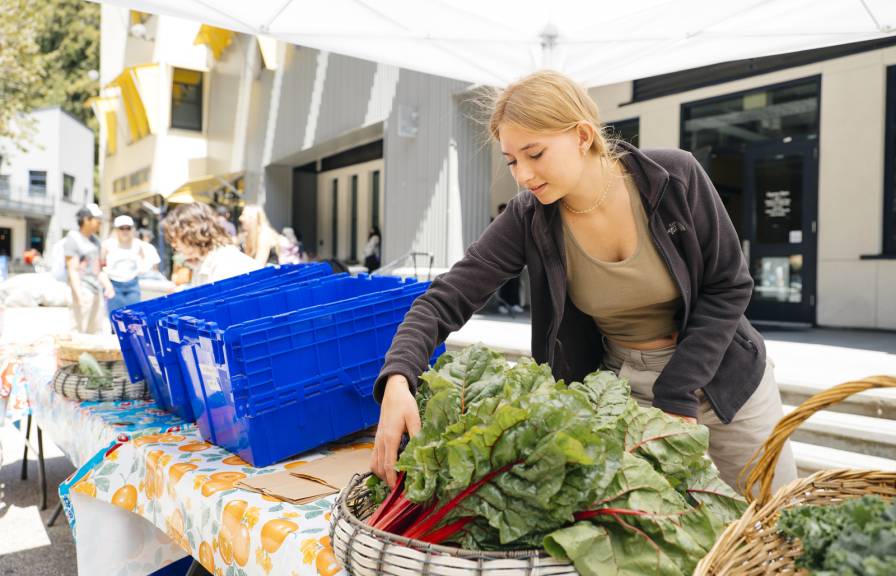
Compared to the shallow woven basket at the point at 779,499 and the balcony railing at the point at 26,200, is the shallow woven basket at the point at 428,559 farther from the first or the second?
the balcony railing at the point at 26,200

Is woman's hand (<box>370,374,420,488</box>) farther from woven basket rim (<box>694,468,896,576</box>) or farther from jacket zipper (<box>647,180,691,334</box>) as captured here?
jacket zipper (<box>647,180,691,334</box>)

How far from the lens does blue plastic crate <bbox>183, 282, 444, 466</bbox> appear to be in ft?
5.58

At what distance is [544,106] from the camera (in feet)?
4.70

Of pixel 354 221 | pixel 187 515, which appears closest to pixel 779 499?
pixel 187 515

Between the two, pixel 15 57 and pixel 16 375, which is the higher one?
pixel 15 57

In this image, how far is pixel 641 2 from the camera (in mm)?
4082

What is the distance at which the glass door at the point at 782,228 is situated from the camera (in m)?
8.22

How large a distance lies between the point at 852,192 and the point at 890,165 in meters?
0.47

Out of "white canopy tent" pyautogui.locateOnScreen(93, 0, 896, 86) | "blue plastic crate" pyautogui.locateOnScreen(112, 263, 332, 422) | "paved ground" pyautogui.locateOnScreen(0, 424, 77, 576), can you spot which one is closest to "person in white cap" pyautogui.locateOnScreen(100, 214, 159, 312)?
"paved ground" pyautogui.locateOnScreen(0, 424, 77, 576)

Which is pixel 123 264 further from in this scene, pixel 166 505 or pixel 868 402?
pixel 868 402

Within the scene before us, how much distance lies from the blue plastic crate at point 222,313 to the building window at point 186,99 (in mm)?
21331

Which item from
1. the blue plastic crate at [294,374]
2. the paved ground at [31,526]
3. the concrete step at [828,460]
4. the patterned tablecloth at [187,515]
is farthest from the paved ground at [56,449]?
the blue plastic crate at [294,374]

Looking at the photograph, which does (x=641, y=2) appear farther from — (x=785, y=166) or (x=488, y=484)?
(x=785, y=166)

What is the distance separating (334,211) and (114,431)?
1804 cm
